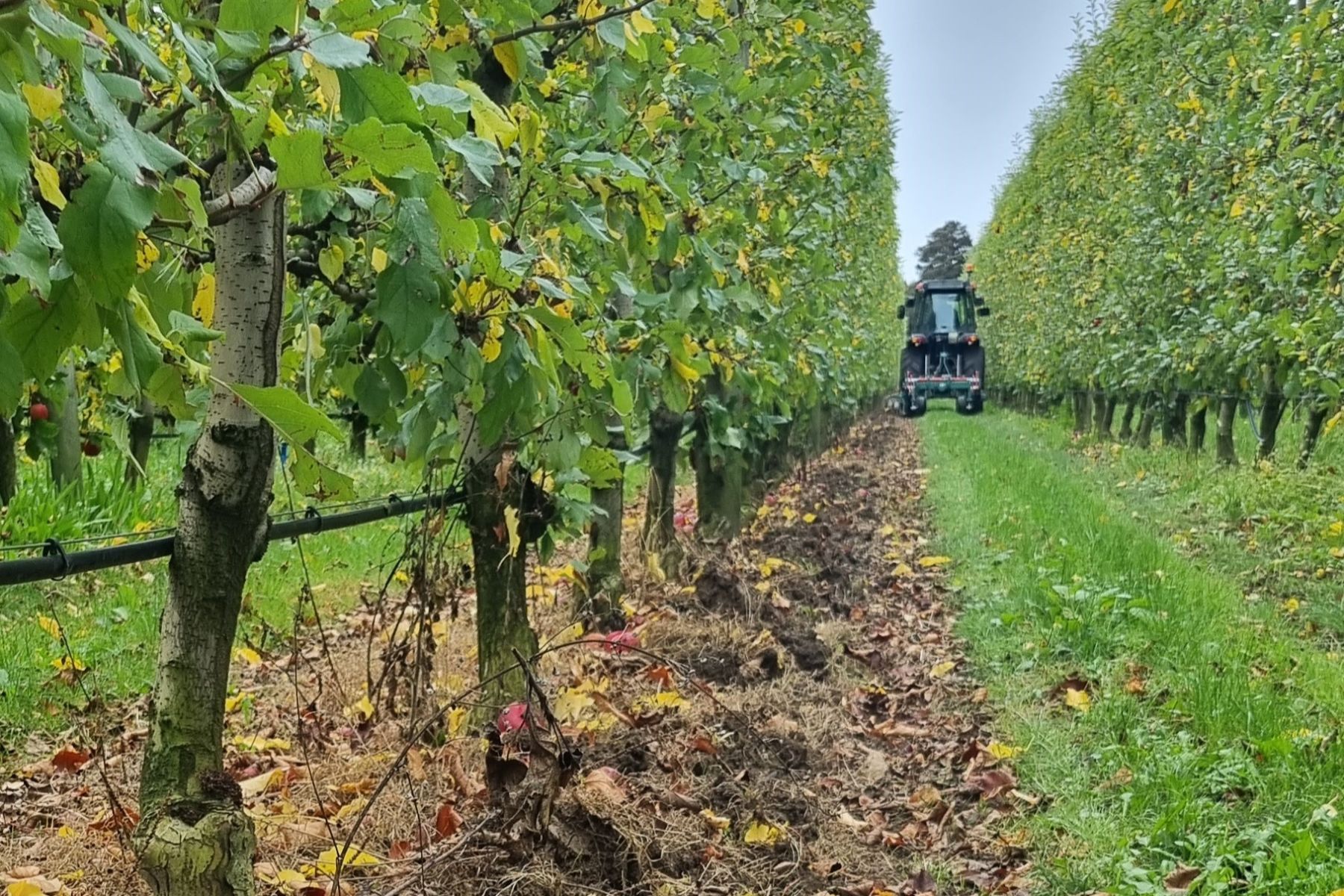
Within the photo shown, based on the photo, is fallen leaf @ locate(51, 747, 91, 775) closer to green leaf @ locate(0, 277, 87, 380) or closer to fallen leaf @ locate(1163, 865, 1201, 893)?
green leaf @ locate(0, 277, 87, 380)

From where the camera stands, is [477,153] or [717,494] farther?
[717,494]

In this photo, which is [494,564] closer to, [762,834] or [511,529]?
[511,529]

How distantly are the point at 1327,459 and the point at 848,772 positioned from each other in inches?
380

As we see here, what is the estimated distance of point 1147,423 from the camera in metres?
16.9

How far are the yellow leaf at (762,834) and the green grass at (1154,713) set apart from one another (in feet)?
2.61

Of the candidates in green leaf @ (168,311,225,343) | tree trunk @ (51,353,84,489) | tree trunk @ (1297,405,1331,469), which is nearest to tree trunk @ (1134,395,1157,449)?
tree trunk @ (1297,405,1331,469)

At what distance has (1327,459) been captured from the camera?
11.1 meters

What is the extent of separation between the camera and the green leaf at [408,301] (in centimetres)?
176

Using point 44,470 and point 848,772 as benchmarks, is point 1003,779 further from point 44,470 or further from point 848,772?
point 44,470

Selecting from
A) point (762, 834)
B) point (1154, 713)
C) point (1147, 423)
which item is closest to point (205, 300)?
point (762, 834)

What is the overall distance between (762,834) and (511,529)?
1.23m

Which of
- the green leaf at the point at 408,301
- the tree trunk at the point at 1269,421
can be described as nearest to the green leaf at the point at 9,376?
the green leaf at the point at 408,301

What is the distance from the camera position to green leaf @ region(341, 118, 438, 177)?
3.55 ft

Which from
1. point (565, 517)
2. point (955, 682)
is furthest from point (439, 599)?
point (955, 682)
